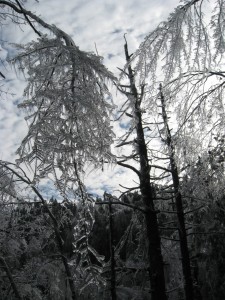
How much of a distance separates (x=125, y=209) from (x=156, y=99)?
6.94 m

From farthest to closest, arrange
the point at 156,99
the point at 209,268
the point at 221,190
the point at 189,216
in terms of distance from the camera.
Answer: the point at 189,216 → the point at 209,268 → the point at 221,190 → the point at 156,99

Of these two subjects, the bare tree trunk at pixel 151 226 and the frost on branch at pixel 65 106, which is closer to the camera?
the frost on branch at pixel 65 106

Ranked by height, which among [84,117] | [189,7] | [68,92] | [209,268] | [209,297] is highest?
[189,7]

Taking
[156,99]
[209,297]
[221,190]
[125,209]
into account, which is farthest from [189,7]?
[209,297]

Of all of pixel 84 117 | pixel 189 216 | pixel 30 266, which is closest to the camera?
pixel 84 117

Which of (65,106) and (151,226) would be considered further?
(151,226)

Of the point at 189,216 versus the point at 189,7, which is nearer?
the point at 189,7

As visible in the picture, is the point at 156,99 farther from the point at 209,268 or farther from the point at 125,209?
the point at 209,268

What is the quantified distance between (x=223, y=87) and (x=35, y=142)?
3.53 m

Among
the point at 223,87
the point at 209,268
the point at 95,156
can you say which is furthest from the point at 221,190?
the point at 209,268

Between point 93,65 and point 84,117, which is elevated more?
point 93,65

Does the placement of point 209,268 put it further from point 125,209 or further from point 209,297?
point 125,209

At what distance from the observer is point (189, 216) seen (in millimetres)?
15781

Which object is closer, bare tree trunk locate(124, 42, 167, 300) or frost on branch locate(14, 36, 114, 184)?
frost on branch locate(14, 36, 114, 184)
